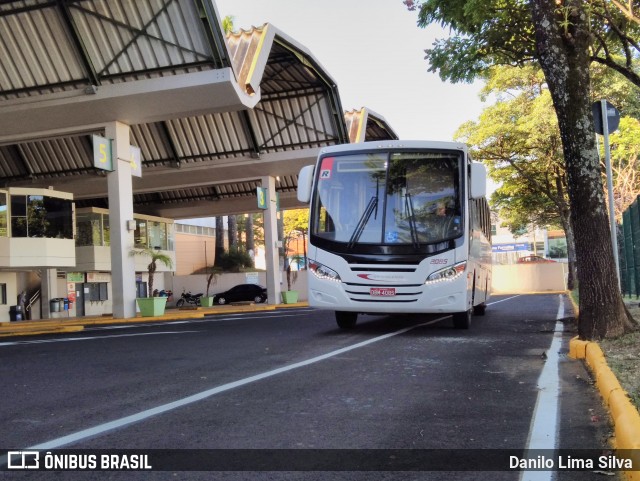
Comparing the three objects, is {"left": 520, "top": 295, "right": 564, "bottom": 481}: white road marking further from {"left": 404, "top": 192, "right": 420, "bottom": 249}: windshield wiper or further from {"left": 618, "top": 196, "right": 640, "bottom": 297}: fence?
{"left": 618, "top": 196, "right": 640, "bottom": 297}: fence

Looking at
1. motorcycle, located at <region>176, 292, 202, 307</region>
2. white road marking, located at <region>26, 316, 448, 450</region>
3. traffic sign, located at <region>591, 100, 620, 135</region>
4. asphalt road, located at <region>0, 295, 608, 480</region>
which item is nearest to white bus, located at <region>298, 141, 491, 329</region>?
asphalt road, located at <region>0, 295, 608, 480</region>

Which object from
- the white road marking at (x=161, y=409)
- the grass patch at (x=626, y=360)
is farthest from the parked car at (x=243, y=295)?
the grass patch at (x=626, y=360)

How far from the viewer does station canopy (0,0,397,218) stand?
18875mm

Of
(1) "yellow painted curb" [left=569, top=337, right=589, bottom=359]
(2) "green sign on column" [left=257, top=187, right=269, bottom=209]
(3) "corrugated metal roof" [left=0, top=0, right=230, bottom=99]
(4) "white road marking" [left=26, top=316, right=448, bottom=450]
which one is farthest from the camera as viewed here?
(2) "green sign on column" [left=257, top=187, right=269, bottom=209]

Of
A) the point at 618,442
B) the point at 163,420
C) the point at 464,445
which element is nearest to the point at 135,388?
the point at 163,420

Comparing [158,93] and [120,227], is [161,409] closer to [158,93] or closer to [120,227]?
[158,93]

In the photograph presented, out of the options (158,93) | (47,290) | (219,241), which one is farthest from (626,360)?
(219,241)

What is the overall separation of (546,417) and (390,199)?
629 centimetres

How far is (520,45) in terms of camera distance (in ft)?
40.8

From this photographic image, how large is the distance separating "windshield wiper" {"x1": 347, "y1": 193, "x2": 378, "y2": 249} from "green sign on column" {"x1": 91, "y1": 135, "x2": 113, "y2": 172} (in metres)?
12.5

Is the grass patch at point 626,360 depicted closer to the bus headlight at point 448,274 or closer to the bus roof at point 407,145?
the bus headlight at point 448,274

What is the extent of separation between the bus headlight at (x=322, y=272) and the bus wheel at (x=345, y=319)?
176 centimetres

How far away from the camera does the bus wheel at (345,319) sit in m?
12.5

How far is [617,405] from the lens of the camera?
4.55 metres
